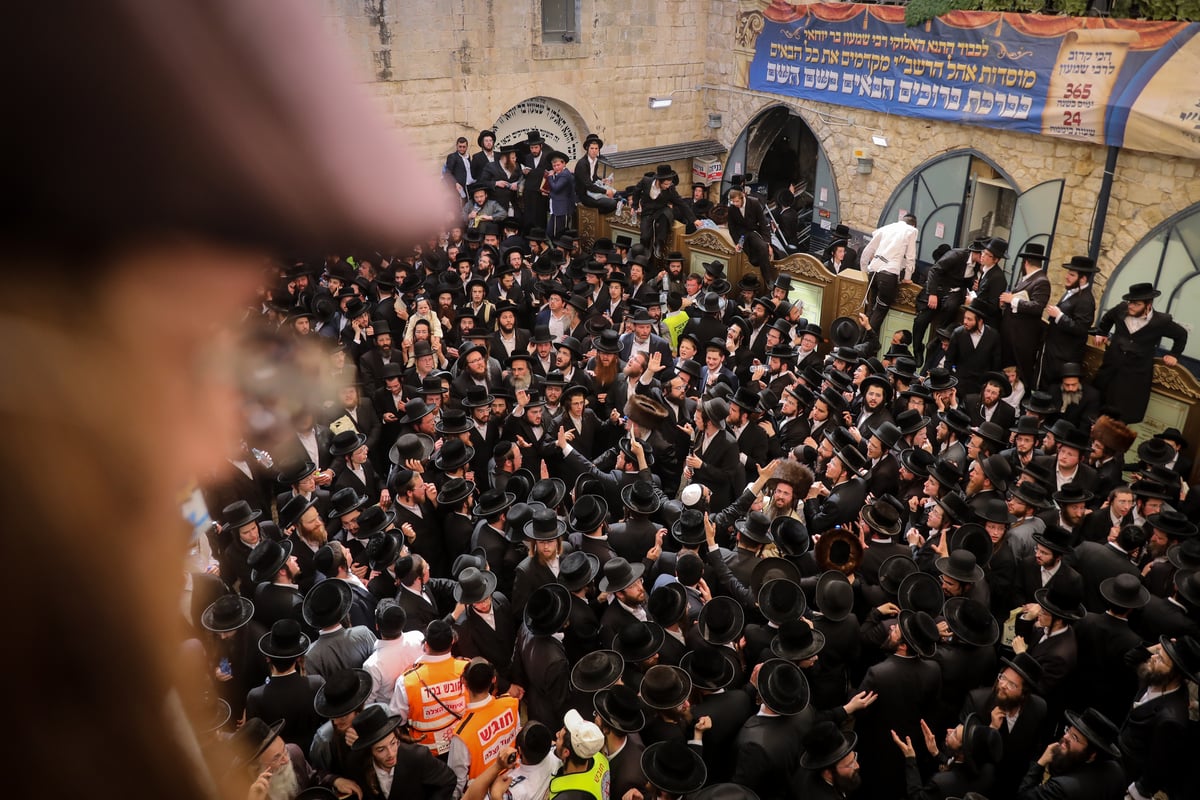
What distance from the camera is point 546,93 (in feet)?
65.2

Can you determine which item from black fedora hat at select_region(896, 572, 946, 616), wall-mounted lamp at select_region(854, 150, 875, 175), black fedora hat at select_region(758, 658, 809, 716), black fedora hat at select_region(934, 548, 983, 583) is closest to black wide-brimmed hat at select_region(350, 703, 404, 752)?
black fedora hat at select_region(758, 658, 809, 716)

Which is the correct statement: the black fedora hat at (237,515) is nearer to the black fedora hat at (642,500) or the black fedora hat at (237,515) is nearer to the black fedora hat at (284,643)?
the black fedora hat at (284,643)

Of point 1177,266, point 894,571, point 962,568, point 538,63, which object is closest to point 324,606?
point 894,571

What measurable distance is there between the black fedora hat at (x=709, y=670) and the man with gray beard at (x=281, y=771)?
219 cm

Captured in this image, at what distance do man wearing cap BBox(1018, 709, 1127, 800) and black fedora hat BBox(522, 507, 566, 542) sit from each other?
3.56 meters

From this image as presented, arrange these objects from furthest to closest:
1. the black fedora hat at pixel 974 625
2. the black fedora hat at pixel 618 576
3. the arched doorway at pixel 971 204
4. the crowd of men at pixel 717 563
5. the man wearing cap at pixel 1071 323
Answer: the arched doorway at pixel 971 204, the man wearing cap at pixel 1071 323, the black fedora hat at pixel 618 576, the black fedora hat at pixel 974 625, the crowd of men at pixel 717 563

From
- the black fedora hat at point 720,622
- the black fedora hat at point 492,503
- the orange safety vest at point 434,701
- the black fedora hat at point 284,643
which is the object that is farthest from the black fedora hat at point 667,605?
the black fedora hat at point 284,643

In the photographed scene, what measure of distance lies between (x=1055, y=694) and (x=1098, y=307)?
9.33 m

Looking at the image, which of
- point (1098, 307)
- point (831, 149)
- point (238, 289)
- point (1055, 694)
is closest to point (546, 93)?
point (831, 149)

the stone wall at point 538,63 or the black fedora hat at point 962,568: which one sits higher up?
the stone wall at point 538,63

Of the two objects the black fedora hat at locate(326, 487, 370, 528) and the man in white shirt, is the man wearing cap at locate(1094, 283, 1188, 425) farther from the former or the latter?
the black fedora hat at locate(326, 487, 370, 528)

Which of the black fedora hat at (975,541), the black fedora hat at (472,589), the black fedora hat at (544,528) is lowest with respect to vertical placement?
the black fedora hat at (975,541)

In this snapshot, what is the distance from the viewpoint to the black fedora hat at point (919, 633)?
6016mm

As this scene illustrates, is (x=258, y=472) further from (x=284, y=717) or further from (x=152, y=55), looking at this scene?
(x=152, y=55)
